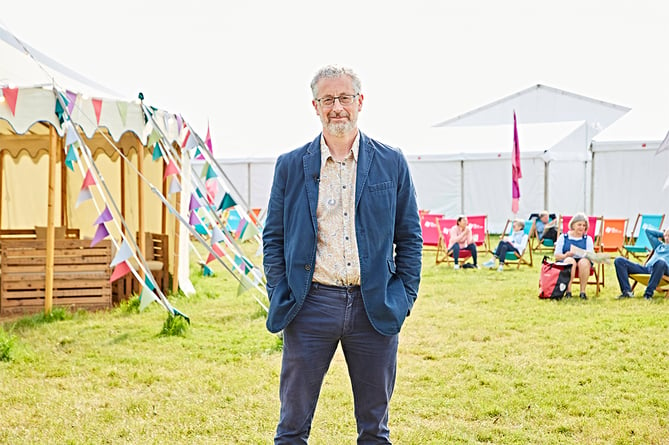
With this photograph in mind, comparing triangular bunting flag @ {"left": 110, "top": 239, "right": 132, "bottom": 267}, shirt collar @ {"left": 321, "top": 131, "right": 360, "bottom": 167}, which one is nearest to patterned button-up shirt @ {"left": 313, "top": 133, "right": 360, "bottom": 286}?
shirt collar @ {"left": 321, "top": 131, "right": 360, "bottom": 167}

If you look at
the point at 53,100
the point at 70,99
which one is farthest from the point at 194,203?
the point at 53,100

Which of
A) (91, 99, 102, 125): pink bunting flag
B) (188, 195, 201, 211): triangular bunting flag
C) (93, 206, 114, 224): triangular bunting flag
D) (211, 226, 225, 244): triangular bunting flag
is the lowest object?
(211, 226, 225, 244): triangular bunting flag

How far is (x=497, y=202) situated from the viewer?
63.7 feet

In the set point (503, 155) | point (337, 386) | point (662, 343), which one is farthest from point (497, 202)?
point (337, 386)

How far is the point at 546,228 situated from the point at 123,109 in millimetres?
10096

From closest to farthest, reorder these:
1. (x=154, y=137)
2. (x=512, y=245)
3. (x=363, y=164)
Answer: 1. (x=363, y=164)
2. (x=154, y=137)
3. (x=512, y=245)

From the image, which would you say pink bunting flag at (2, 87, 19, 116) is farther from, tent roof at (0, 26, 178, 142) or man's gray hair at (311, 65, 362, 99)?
man's gray hair at (311, 65, 362, 99)

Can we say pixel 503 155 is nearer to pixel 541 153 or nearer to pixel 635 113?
pixel 541 153

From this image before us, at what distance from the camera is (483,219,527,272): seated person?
12629mm

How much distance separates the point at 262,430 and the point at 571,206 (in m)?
15.9

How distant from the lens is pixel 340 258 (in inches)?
113

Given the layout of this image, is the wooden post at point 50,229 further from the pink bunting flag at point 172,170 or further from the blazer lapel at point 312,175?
the blazer lapel at point 312,175

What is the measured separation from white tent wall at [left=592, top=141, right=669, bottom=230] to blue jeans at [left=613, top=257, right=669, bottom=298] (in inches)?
367

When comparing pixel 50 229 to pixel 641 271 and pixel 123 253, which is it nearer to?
pixel 123 253
